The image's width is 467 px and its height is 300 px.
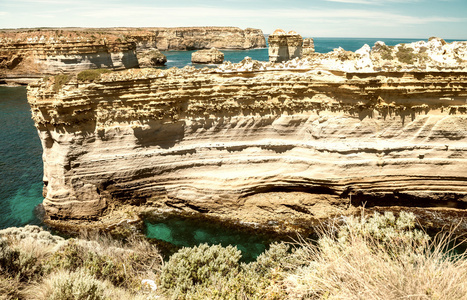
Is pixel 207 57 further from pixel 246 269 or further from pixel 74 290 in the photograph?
pixel 74 290

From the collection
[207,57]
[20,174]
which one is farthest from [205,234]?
[207,57]

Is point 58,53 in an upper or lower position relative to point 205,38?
lower

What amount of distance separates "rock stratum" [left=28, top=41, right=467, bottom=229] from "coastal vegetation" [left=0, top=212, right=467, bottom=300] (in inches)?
131

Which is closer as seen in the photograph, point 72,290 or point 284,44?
point 72,290

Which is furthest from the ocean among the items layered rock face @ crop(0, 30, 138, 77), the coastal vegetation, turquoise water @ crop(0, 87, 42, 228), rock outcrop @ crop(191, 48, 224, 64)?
rock outcrop @ crop(191, 48, 224, 64)

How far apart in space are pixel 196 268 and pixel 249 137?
6.94 metres

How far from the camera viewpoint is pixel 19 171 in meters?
19.2

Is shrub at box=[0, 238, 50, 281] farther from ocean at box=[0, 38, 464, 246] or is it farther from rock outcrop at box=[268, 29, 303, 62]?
rock outcrop at box=[268, 29, 303, 62]

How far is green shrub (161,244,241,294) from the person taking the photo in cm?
895

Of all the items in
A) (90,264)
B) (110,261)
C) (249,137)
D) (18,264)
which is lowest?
(110,261)

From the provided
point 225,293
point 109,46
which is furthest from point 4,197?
point 109,46

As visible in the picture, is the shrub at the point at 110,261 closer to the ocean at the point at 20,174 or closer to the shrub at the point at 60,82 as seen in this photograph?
the ocean at the point at 20,174

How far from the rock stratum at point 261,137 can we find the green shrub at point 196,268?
16.4 feet

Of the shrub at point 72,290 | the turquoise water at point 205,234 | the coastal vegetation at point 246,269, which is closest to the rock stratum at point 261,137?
the turquoise water at point 205,234
